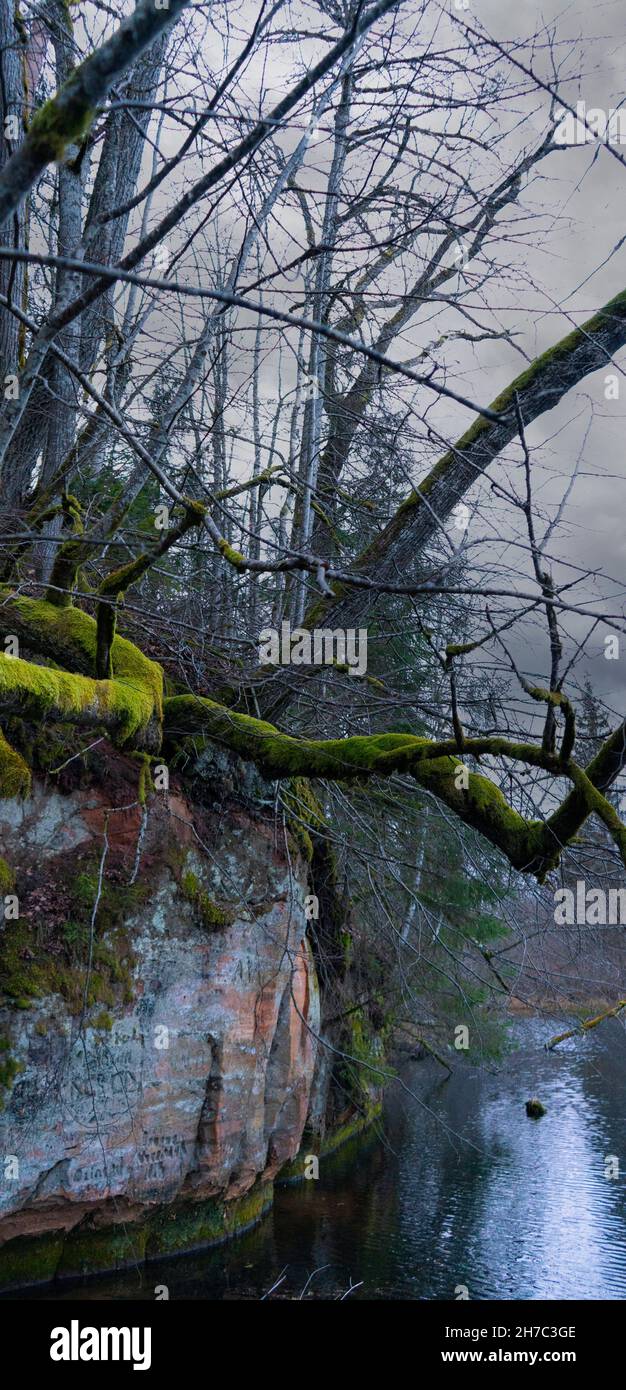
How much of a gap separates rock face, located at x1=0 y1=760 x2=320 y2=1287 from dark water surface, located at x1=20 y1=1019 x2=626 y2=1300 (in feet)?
1.53

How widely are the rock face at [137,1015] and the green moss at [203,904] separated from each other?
0.04 feet

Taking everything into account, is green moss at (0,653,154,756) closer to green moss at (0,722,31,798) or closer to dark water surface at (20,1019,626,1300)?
green moss at (0,722,31,798)

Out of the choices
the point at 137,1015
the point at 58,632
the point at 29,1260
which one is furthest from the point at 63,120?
the point at 29,1260

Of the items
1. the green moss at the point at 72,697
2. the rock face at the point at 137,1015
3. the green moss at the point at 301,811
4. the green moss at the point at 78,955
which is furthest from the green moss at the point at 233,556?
the green moss at the point at 301,811

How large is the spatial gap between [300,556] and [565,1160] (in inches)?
398

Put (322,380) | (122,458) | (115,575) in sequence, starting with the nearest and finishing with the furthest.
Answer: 1. (115,575)
2. (322,380)
3. (122,458)

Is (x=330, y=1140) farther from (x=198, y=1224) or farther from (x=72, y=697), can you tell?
(x=72, y=697)

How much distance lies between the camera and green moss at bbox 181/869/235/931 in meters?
7.30

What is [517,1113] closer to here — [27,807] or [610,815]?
[27,807]

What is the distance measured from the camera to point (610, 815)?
426cm

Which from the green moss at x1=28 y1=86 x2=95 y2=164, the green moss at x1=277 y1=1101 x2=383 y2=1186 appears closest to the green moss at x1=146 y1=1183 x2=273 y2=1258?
the green moss at x1=277 y1=1101 x2=383 y2=1186

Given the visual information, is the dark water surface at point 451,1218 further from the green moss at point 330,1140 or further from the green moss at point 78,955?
the green moss at point 78,955

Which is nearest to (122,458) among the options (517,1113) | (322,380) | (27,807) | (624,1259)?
(322,380)

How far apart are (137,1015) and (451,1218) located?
4392 millimetres
